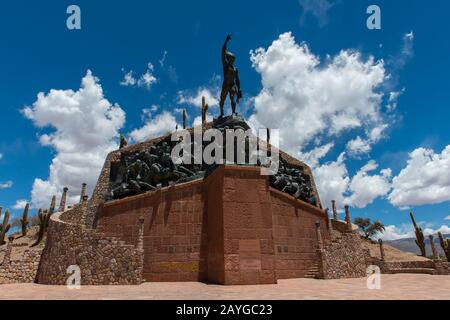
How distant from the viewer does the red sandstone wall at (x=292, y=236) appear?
12844mm

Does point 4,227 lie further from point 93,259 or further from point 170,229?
point 170,229

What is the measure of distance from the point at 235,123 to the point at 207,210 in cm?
600

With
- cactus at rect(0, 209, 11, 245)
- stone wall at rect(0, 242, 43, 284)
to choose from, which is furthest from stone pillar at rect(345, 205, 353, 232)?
cactus at rect(0, 209, 11, 245)

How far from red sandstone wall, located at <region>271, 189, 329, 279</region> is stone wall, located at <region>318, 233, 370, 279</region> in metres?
0.53

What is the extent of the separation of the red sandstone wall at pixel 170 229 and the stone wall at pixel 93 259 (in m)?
0.79

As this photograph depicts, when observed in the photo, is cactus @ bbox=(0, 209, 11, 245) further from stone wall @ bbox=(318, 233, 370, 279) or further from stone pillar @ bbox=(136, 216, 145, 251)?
stone wall @ bbox=(318, 233, 370, 279)

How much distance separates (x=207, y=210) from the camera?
457 inches

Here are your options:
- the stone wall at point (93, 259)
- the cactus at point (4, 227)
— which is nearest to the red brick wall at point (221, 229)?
the stone wall at point (93, 259)

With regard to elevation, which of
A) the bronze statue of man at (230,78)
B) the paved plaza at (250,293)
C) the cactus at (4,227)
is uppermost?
the bronze statue of man at (230,78)

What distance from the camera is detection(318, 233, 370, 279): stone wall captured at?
41.6ft

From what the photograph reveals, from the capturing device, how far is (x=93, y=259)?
1109 cm

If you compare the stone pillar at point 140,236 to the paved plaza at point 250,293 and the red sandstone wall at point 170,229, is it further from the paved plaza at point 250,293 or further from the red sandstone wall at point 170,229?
the paved plaza at point 250,293
